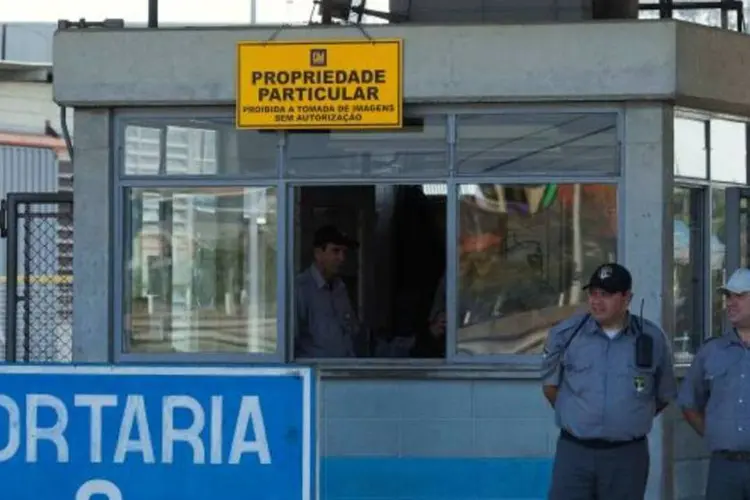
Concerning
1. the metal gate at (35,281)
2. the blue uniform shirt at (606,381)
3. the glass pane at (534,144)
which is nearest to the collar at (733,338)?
the blue uniform shirt at (606,381)

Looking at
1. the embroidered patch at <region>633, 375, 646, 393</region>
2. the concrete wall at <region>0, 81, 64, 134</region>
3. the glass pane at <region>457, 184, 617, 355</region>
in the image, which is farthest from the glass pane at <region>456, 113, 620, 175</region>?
the concrete wall at <region>0, 81, 64, 134</region>

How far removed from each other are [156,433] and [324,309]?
4.28 m

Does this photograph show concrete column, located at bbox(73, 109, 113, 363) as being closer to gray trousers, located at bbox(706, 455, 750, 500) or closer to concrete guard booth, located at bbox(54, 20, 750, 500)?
concrete guard booth, located at bbox(54, 20, 750, 500)

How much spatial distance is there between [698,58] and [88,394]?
5.34 m

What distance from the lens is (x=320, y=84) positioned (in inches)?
452

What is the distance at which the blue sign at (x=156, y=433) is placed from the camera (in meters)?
7.38

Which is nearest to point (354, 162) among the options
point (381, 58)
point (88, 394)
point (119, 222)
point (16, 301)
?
point (381, 58)

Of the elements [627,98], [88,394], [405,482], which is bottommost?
[405,482]

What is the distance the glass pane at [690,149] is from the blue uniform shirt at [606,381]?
2.82 m

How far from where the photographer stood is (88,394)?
755cm

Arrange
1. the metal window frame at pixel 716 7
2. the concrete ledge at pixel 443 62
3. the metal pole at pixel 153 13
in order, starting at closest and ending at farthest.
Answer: the concrete ledge at pixel 443 62 < the metal pole at pixel 153 13 < the metal window frame at pixel 716 7

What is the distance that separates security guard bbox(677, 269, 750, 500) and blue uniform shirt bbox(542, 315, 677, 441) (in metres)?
0.21

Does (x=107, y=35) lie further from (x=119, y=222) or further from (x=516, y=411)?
(x=516, y=411)

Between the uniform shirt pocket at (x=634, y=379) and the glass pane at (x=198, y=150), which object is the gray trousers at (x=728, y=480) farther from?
the glass pane at (x=198, y=150)
